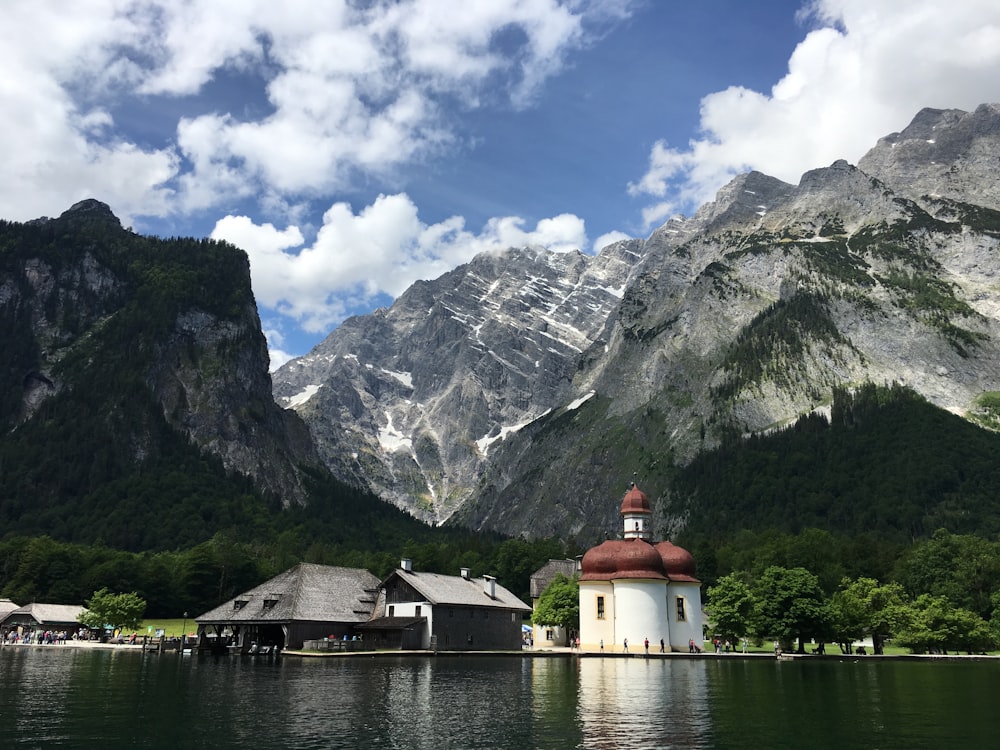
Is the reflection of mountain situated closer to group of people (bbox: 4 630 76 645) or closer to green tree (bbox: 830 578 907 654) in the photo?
green tree (bbox: 830 578 907 654)

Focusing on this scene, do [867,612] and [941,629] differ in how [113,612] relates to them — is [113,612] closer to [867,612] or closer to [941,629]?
[867,612]

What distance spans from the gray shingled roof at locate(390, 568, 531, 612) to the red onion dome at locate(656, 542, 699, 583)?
21.0 meters

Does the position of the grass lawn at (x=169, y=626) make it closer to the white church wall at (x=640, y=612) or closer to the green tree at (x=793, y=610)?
the white church wall at (x=640, y=612)

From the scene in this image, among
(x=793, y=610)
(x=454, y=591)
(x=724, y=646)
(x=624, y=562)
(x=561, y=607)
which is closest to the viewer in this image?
(x=793, y=610)

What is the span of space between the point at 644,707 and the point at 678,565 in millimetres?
56854

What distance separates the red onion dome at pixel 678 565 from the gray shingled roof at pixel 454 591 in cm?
2103

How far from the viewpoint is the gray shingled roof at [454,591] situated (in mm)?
94875

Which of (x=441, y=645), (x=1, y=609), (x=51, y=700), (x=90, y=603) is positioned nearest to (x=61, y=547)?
(x=1, y=609)

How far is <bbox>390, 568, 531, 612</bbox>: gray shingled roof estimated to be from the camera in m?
94.9

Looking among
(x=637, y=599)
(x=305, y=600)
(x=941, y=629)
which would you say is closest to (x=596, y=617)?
(x=637, y=599)

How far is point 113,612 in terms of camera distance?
112062 millimetres

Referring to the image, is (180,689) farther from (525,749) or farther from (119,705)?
(525,749)

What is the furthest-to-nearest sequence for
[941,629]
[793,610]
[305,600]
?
[305,600] → [941,629] → [793,610]

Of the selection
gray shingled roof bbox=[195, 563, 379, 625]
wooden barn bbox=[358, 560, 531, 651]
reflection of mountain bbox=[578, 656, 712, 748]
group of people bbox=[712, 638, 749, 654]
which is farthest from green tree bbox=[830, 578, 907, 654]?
gray shingled roof bbox=[195, 563, 379, 625]
